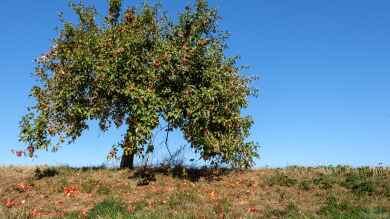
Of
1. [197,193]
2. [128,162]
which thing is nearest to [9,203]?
[128,162]

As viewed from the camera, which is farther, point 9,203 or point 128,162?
point 128,162

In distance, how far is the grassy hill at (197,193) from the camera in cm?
2262

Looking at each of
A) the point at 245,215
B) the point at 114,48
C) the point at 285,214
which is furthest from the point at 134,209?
the point at 114,48

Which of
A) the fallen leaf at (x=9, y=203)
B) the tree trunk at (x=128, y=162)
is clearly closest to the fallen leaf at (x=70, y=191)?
the fallen leaf at (x=9, y=203)

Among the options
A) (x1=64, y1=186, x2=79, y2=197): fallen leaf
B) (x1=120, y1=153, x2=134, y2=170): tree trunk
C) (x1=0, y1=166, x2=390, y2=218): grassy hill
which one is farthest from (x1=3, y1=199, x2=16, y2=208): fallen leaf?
(x1=120, y1=153, x2=134, y2=170): tree trunk

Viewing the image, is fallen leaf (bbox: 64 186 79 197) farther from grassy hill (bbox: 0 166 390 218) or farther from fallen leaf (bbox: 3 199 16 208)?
fallen leaf (bbox: 3 199 16 208)

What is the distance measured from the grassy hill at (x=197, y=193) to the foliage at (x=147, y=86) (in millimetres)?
1692

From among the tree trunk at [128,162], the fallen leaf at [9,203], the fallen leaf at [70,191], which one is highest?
the tree trunk at [128,162]

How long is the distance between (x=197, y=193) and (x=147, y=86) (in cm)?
684

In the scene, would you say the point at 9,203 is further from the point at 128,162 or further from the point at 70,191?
the point at 128,162

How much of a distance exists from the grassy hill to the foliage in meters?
1.69

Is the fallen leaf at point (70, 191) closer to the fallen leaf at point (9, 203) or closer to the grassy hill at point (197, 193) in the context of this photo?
the grassy hill at point (197, 193)

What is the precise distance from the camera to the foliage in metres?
28.4

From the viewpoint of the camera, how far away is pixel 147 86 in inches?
1147
